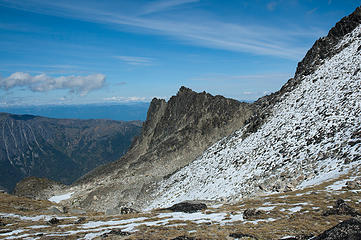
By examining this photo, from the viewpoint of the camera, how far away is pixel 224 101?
234ft

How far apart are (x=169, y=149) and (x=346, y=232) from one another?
57.5 m

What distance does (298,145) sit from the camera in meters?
26.1

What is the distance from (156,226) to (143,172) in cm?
4698

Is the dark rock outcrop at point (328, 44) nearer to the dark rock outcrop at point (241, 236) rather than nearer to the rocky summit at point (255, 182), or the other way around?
the rocky summit at point (255, 182)

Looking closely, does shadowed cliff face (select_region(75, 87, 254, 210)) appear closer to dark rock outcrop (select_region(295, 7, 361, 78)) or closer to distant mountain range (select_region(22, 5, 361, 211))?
distant mountain range (select_region(22, 5, 361, 211))

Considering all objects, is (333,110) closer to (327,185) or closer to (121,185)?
(327,185)

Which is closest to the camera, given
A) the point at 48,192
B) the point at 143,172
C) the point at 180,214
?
the point at 180,214

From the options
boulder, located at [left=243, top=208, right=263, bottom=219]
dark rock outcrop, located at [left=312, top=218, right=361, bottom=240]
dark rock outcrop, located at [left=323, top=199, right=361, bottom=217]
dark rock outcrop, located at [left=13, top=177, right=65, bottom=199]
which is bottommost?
dark rock outcrop, located at [left=13, top=177, right=65, bottom=199]

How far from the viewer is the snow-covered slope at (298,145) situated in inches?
842

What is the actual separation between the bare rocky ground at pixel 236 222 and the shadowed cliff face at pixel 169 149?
29230mm

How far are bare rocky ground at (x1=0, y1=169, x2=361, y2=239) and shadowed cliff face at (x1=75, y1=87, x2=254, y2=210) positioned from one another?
2923cm

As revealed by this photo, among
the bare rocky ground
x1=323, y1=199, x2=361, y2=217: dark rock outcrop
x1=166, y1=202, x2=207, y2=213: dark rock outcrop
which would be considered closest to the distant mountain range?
the bare rocky ground

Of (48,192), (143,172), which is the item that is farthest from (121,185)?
(48,192)

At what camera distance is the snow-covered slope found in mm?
21391
